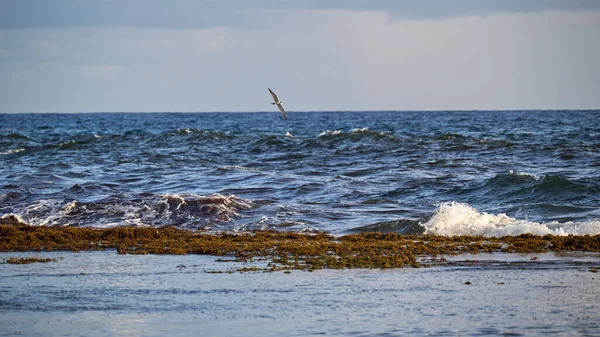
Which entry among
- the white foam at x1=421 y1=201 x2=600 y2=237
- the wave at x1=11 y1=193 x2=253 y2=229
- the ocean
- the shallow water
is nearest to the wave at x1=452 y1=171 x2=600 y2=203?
the ocean

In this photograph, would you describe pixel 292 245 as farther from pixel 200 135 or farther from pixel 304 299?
pixel 200 135

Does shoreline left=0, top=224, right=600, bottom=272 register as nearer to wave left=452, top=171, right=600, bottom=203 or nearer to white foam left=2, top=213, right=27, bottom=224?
white foam left=2, top=213, right=27, bottom=224

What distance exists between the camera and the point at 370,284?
371 inches

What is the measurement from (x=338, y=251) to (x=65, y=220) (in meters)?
7.42

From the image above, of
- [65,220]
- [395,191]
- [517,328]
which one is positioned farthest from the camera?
[395,191]

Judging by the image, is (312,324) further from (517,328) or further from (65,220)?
(65,220)

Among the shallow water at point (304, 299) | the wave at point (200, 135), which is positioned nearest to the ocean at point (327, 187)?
the shallow water at point (304, 299)

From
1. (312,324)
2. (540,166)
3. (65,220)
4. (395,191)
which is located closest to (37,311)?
(312,324)

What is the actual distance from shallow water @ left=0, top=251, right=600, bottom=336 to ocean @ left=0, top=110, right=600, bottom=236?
4.27 m

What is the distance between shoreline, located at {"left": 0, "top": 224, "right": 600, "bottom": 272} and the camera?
35.9 ft

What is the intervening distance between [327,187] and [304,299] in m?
12.5

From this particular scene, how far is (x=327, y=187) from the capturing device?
21.1 m

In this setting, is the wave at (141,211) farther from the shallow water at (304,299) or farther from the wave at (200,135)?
the wave at (200,135)

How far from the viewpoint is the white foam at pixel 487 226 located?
13594mm
